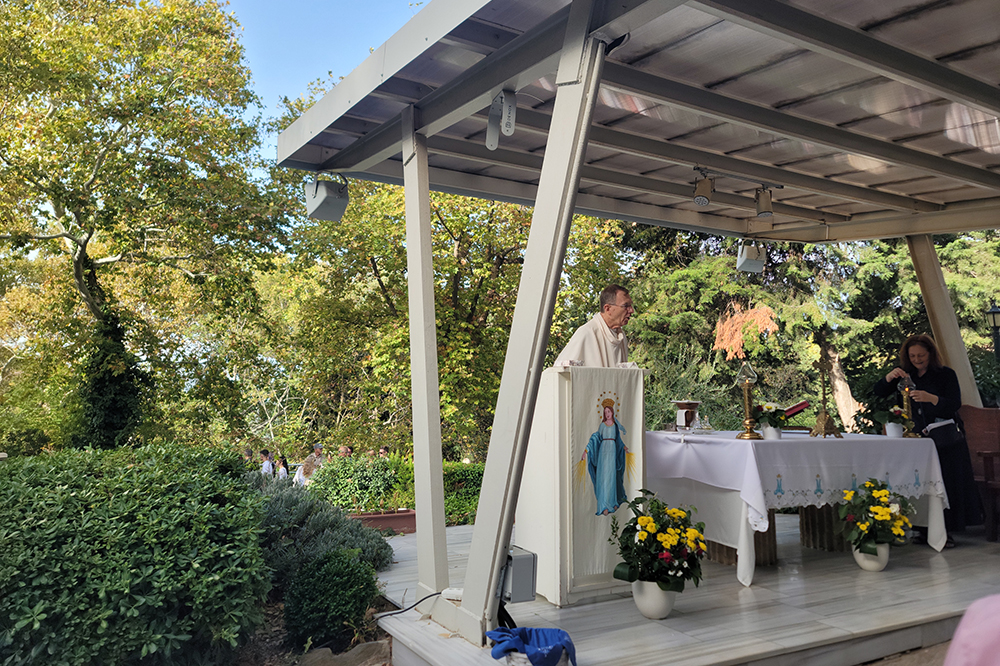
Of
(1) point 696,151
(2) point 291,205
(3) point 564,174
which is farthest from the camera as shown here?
(2) point 291,205

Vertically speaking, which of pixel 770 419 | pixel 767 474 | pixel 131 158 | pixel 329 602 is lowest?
pixel 329 602

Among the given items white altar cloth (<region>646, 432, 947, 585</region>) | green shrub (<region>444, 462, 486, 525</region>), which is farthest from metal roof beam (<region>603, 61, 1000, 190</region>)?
green shrub (<region>444, 462, 486, 525</region>)

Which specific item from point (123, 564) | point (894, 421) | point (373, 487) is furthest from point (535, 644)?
point (373, 487)

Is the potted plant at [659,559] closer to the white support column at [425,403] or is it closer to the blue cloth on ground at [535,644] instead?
the blue cloth on ground at [535,644]

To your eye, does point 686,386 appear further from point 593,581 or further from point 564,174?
point 564,174

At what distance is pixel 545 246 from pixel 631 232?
650 inches

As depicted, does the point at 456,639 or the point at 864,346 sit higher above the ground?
the point at 864,346

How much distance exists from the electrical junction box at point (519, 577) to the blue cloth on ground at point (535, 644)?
0.15 meters

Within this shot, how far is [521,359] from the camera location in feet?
11.0

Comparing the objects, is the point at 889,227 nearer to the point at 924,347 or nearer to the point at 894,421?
the point at 924,347

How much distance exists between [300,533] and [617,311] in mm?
2580

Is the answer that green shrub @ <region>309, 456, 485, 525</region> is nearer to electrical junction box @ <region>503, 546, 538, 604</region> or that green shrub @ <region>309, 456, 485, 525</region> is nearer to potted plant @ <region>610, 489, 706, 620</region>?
potted plant @ <region>610, 489, 706, 620</region>

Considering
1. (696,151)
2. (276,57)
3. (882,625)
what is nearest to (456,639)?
(882,625)

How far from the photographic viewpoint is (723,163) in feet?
19.1
